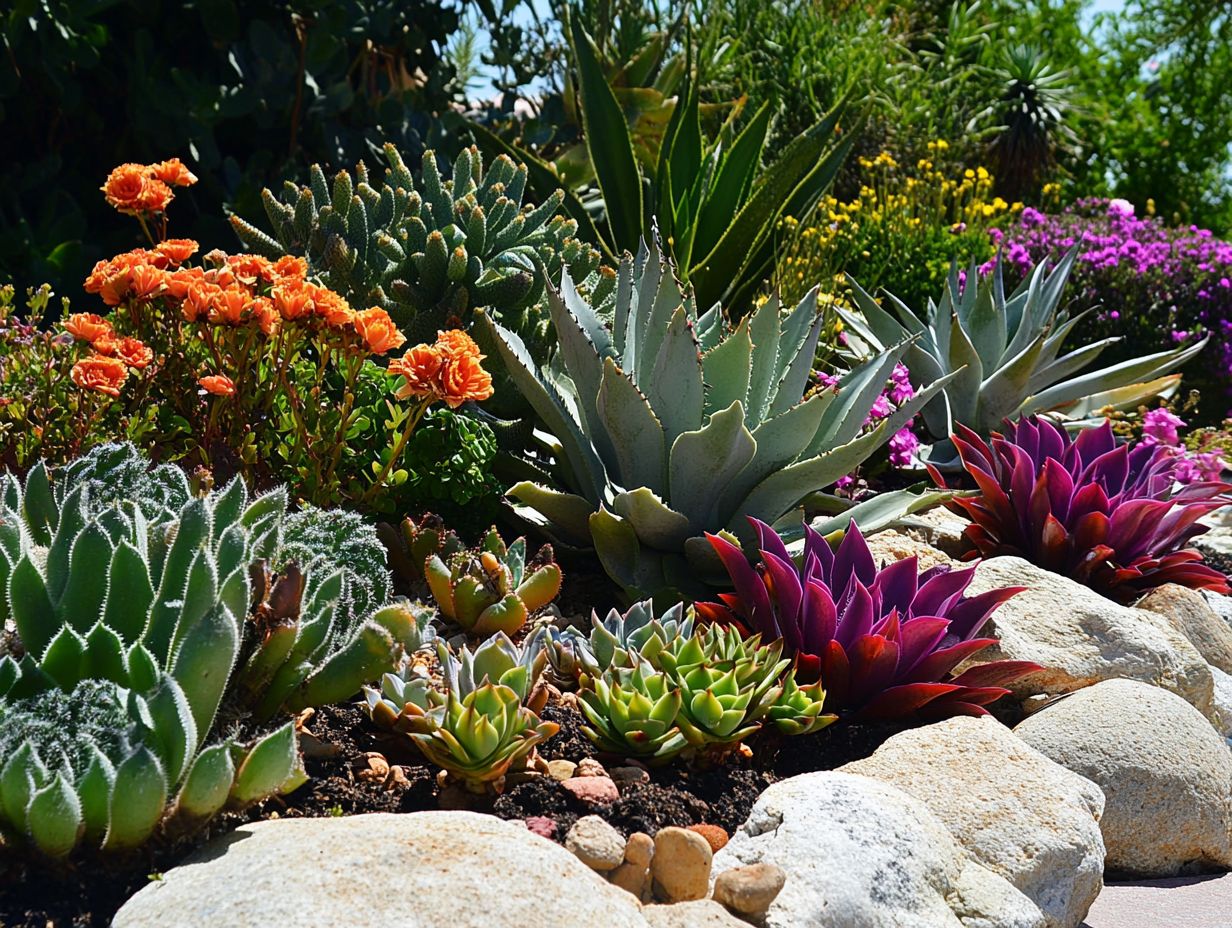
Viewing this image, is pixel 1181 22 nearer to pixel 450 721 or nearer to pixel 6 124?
pixel 6 124

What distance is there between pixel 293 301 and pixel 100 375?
482 mm

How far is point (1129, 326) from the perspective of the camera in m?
8.72

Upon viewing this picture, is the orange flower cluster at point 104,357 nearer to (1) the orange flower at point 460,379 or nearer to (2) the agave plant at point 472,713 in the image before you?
(1) the orange flower at point 460,379

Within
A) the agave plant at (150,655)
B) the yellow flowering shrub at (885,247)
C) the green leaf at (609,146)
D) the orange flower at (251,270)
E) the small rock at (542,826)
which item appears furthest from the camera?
the yellow flowering shrub at (885,247)

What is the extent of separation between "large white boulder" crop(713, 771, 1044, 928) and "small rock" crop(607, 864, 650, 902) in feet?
0.49

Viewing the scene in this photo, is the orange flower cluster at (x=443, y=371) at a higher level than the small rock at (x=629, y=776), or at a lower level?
higher

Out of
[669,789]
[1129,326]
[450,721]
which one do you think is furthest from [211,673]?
[1129,326]

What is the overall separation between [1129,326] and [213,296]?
289 inches

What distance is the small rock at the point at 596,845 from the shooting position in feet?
7.39

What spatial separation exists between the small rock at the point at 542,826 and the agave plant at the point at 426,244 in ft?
6.65

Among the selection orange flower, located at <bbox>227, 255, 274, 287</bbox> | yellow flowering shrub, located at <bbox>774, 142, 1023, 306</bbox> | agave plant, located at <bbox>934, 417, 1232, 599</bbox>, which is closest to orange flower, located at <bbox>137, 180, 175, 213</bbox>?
orange flower, located at <bbox>227, 255, 274, 287</bbox>

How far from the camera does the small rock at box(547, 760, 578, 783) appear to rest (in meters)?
2.57

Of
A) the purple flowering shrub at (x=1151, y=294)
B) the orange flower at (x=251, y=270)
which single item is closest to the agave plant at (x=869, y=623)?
the orange flower at (x=251, y=270)

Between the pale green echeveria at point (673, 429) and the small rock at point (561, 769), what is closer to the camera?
the small rock at point (561, 769)
